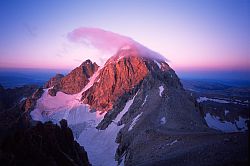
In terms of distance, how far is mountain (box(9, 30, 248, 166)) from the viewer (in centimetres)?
3492

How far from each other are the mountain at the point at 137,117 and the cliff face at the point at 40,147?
1318 cm

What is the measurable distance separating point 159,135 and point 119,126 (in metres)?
49.3

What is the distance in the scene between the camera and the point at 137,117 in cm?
8969

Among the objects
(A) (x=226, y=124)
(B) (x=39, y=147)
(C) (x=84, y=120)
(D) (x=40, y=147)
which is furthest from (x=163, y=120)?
(C) (x=84, y=120)

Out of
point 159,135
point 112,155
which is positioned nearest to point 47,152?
point 159,135

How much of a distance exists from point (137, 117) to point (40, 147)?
54740 mm

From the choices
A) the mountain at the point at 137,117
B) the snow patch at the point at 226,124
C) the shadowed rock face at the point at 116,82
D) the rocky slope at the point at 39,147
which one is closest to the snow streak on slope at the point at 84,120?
the mountain at the point at 137,117

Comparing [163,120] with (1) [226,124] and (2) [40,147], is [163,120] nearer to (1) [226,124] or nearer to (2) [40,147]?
(2) [40,147]

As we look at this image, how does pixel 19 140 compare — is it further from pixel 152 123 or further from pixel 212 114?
pixel 212 114

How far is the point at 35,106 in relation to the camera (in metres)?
170

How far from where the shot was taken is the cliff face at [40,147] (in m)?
33.0

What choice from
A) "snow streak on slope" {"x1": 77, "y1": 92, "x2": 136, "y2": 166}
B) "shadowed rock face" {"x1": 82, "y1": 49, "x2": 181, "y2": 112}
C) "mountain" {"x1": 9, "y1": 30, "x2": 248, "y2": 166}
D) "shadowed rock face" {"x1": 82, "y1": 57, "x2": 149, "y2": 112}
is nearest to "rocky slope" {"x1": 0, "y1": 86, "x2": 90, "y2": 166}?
"mountain" {"x1": 9, "y1": 30, "x2": 248, "y2": 166}

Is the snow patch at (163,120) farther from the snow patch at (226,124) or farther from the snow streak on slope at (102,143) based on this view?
the snow patch at (226,124)

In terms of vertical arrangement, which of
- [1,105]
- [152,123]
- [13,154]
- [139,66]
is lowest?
[1,105]
